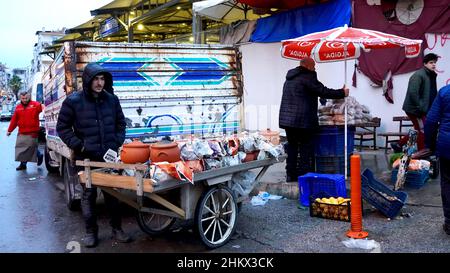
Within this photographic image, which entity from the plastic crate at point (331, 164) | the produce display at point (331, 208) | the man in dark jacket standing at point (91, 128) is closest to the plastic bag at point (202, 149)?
the man in dark jacket standing at point (91, 128)

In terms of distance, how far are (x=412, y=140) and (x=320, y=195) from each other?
5.49 feet

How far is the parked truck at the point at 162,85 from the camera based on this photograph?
21.4 ft

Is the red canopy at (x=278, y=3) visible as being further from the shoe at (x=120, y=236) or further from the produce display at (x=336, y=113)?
the shoe at (x=120, y=236)

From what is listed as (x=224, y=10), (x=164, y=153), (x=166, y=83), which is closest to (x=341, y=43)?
(x=166, y=83)

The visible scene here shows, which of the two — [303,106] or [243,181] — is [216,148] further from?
[303,106]

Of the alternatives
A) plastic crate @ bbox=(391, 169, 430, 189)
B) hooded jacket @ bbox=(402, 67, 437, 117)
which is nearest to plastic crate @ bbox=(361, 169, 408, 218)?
plastic crate @ bbox=(391, 169, 430, 189)

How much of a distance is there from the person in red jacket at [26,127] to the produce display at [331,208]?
27.4ft

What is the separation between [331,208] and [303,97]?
1.99 m

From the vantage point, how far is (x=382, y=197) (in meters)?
5.81

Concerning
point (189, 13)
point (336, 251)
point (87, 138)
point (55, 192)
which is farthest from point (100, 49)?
point (189, 13)

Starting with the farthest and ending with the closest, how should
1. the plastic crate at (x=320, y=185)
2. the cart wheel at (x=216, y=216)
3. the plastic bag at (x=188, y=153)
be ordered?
the plastic crate at (x=320, y=185) → the cart wheel at (x=216, y=216) → the plastic bag at (x=188, y=153)

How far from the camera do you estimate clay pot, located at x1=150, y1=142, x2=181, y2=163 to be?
4.36 metres

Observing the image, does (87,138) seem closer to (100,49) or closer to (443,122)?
(100,49)

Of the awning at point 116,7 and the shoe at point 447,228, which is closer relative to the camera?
the shoe at point 447,228
